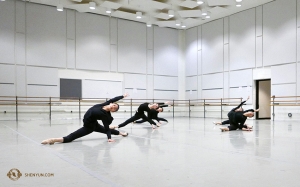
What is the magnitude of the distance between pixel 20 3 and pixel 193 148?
13268 mm

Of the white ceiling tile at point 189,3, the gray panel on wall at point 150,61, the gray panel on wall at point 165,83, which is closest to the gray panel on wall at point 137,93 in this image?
the gray panel on wall at point 165,83

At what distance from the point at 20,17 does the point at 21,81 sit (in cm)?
334

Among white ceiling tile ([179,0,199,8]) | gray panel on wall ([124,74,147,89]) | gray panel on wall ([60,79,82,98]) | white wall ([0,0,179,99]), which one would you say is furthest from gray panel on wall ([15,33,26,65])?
white ceiling tile ([179,0,199,8])

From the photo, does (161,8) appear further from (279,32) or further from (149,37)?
(279,32)

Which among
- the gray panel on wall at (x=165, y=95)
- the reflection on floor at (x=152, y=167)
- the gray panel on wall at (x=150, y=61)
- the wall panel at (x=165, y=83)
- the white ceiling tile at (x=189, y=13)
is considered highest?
the white ceiling tile at (x=189, y=13)

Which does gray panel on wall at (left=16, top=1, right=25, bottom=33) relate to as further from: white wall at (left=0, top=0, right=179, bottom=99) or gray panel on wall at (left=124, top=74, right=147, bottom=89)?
gray panel on wall at (left=124, top=74, right=147, bottom=89)

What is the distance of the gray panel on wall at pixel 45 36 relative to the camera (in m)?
13.8

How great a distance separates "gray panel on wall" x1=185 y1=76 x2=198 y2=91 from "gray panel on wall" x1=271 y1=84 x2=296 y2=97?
18.1 ft

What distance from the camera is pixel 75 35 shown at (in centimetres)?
1505

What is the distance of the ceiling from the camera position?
13.3 metres

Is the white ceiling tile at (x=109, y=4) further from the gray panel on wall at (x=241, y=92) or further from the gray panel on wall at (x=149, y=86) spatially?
the gray panel on wall at (x=241, y=92)

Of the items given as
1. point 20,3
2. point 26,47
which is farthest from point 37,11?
point 26,47

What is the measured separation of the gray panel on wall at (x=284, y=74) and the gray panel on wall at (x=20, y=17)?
13.3 m

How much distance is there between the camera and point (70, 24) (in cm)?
1491
